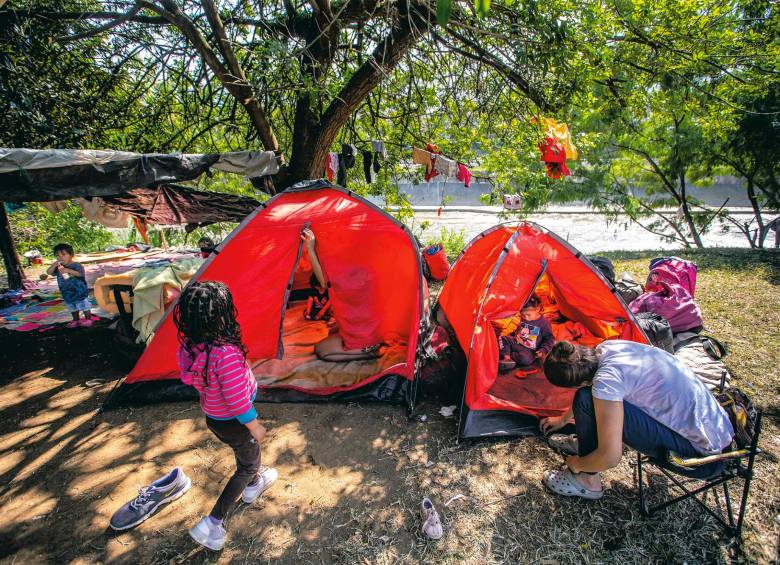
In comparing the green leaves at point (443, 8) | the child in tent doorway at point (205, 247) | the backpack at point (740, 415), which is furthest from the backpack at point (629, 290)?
the child in tent doorway at point (205, 247)

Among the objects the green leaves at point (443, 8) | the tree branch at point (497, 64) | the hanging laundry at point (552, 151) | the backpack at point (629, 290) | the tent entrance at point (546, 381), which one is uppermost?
the tree branch at point (497, 64)

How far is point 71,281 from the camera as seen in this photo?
495 cm

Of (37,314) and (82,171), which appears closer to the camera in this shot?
(82,171)

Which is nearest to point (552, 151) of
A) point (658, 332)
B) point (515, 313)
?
point (515, 313)

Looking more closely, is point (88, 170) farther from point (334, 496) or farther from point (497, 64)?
point (497, 64)

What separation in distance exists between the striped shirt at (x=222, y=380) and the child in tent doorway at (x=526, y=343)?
2.56 meters

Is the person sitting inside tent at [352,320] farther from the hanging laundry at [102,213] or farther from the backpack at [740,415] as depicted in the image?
the hanging laundry at [102,213]

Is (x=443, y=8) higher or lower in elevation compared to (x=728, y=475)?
higher

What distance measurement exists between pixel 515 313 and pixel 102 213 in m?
6.53

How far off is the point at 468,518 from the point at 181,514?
6.06 ft

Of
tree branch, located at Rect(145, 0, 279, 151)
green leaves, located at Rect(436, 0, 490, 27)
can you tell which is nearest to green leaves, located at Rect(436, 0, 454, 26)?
green leaves, located at Rect(436, 0, 490, 27)

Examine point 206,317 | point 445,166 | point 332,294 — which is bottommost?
point 332,294

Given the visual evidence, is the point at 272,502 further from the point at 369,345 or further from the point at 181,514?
the point at 369,345

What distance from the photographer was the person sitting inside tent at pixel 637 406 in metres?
2.09
